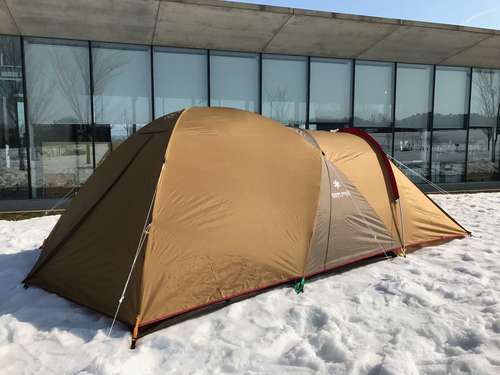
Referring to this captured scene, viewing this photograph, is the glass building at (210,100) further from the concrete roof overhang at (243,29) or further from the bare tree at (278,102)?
the concrete roof overhang at (243,29)

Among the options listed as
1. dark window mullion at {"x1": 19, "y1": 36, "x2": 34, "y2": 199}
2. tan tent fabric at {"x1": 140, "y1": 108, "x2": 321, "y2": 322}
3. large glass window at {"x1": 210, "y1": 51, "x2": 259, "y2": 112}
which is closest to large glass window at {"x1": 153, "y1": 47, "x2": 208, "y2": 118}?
large glass window at {"x1": 210, "y1": 51, "x2": 259, "y2": 112}

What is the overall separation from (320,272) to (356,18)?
8.74 meters

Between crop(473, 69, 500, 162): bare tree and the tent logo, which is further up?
crop(473, 69, 500, 162): bare tree

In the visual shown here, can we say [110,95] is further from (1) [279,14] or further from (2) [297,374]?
(2) [297,374]

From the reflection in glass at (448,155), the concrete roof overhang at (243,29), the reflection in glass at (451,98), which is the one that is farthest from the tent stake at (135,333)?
the reflection in glass at (451,98)

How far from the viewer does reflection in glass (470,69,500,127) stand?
1539cm

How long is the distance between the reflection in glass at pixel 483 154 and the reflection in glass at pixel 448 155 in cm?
40

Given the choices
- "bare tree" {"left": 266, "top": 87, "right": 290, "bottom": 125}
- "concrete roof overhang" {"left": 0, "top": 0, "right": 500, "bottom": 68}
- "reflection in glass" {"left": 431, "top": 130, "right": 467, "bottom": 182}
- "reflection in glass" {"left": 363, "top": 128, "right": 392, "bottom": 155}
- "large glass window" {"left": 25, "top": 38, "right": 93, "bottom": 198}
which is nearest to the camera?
"concrete roof overhang" {"left": 0, "top": 0, "right": 500, "bottom": 68}

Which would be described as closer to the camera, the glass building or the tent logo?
the tent logo

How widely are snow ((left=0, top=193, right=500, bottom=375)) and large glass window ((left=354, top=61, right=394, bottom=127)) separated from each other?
31.9ft

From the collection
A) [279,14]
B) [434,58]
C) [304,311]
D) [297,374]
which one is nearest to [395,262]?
[304,311]

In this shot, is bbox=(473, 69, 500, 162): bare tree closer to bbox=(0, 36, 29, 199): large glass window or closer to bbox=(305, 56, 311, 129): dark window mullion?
bbox=(305, 56, 311, 129): dark window mullion

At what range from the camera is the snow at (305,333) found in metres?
3.21

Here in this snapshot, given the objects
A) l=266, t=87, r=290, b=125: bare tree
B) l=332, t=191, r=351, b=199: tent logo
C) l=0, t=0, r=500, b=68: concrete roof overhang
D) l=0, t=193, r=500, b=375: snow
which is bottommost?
l=0, t=193, r=500, b=375: snow
